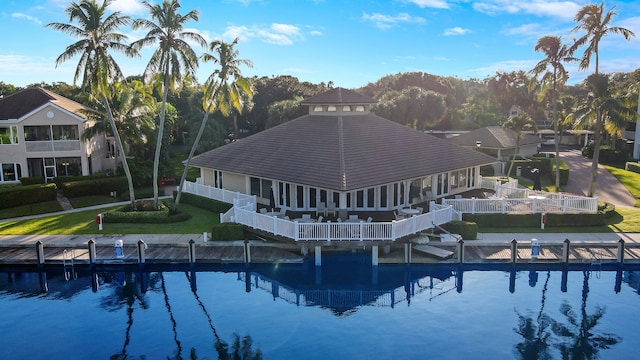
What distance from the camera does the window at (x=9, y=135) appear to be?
40675mm

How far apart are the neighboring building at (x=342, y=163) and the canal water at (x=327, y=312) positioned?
15.7ft

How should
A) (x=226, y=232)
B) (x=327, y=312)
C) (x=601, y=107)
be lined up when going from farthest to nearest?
(x=601, y=107), (x=226, y=232), (x=327, y=312)

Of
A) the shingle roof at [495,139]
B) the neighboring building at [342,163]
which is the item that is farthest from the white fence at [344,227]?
the shingle roof at [495,139]

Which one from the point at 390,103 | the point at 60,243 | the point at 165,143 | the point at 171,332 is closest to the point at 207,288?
the point at 171,332

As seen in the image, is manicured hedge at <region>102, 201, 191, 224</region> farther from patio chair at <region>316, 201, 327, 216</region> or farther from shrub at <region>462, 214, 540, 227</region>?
shrub at <region>462, 214, 540, 227</region>

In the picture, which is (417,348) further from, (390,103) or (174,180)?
(390,103)

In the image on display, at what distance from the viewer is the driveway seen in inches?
1479

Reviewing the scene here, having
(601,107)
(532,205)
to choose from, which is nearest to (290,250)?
(532,205)

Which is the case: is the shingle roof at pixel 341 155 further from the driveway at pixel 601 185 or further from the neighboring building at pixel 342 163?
the driveway at pixel 601 185

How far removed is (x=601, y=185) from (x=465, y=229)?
2220 cm

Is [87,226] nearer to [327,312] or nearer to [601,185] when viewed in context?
[327,312]

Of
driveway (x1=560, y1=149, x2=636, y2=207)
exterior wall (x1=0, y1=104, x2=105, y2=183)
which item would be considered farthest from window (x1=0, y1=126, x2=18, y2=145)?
driveway (x1=560, y1=149, x2=636, y2=207)

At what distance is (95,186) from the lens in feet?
128

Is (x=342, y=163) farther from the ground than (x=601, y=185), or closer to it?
farther from the ground
